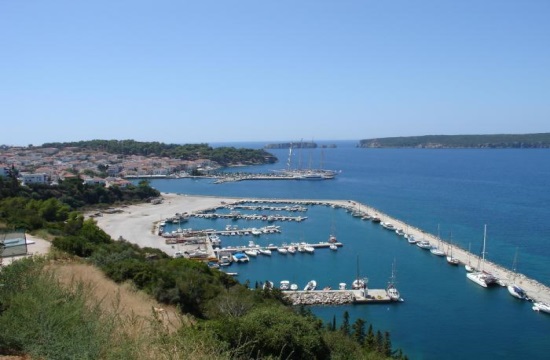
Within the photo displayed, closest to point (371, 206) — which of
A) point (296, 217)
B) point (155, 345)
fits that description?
point (296, 217)

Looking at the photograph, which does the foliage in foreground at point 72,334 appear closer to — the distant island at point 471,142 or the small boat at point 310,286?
the small boat at point 310,286

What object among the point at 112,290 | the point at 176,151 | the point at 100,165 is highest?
the point at 176,151

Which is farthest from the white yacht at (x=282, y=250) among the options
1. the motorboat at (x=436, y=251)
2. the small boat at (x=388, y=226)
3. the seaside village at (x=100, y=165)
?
the seaside village at (x=100, y=165)

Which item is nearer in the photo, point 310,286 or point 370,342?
A: point 370,342

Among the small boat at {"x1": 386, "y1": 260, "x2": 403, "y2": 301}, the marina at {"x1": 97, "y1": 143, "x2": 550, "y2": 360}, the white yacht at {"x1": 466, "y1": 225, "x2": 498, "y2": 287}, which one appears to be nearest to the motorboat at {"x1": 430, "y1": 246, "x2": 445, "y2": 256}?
the marina at {"x1": 97, "y1": 143, "x2": 550, "y2": 360}

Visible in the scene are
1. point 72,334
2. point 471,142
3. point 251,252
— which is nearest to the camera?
point 72,334

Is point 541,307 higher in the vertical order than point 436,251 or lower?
lower

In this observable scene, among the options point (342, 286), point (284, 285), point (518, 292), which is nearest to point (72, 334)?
point (284, 285)

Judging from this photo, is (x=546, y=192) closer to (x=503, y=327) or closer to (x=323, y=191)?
(x=323, y=191)

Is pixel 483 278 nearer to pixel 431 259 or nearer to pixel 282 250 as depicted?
pixel 431 259
